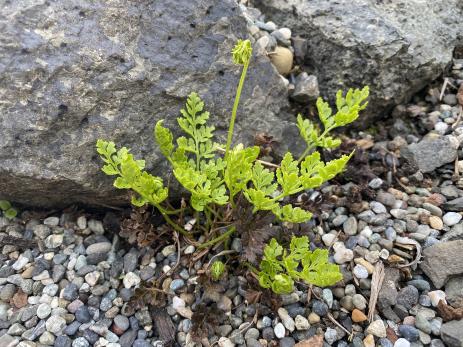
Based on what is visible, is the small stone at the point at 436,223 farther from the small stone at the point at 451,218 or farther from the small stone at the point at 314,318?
the small stone at the point at 314,318

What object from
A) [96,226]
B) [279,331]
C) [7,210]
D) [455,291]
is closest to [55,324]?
[96,226]

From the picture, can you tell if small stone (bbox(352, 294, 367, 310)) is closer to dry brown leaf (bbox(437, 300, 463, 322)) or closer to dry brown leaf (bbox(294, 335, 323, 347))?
dry brown leaf (bbox(294, 335, 323, 347))

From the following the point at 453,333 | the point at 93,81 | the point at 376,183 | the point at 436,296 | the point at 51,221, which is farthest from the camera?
the point at 376,183

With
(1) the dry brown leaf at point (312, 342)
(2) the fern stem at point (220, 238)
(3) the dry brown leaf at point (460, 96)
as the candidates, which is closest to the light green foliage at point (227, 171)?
(2) the fern stem at point (220, 238)

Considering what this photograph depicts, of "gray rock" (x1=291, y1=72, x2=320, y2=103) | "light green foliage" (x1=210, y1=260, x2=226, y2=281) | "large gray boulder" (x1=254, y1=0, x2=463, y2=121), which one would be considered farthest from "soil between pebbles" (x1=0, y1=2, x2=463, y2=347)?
"gray rock" (x1=291, y1=72, x2=320, y2=103)

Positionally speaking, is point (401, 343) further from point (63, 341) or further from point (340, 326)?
point (63, 341)
